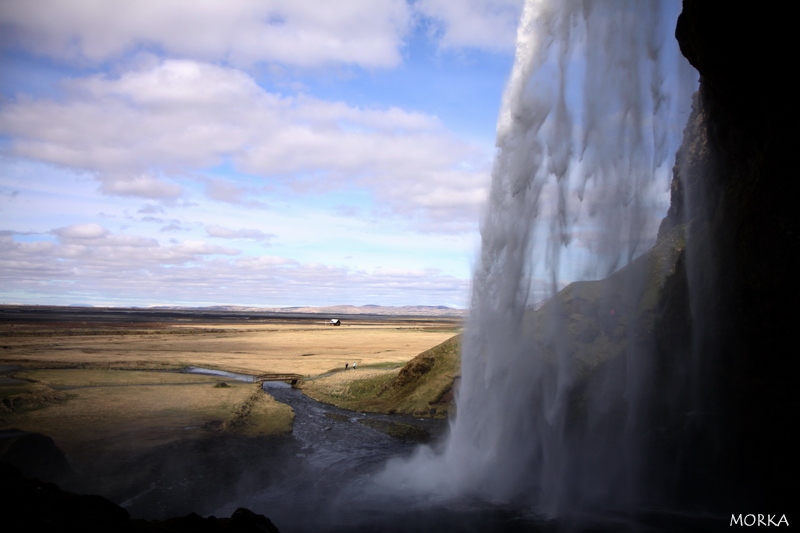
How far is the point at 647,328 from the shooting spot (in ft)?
68.1

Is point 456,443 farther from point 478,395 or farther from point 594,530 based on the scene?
point 594,530

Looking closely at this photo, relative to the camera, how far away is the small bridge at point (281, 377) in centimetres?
4164

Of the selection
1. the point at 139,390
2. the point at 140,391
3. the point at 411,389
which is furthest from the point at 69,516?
the point at 139,390

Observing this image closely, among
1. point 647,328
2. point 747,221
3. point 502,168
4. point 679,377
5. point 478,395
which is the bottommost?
point 478,395

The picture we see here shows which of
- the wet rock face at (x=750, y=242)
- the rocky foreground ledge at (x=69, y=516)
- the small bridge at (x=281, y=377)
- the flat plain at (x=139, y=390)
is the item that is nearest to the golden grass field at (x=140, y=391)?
the flat plain at (x=139, y=390)

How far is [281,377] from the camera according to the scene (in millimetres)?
43250

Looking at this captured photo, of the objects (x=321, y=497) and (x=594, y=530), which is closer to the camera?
(x=594, y=530)

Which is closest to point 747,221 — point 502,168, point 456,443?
point 502,168

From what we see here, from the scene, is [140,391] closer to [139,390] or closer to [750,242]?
[139,390]

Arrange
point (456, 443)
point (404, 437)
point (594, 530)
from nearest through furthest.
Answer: point (594, 530)
point (456, 443)
point (404, 437)

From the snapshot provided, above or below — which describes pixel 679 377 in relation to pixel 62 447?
above

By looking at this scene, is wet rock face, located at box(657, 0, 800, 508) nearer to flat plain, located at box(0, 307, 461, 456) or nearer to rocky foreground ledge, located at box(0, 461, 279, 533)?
rocky foreground ledge, located at box(0, 461, 279, 533)

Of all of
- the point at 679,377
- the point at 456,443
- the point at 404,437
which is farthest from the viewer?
the point at 404,437

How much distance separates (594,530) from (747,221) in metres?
9.20
